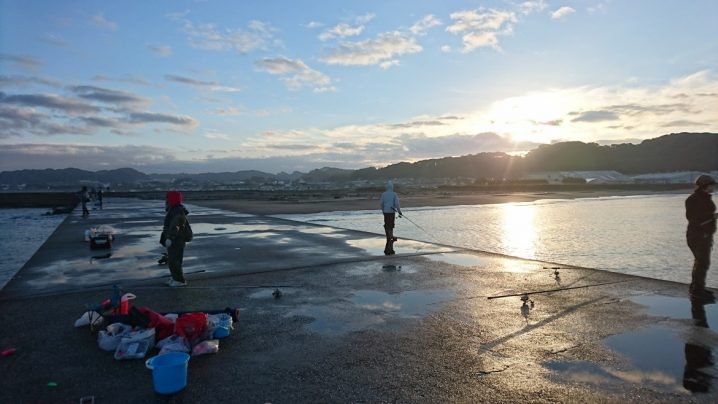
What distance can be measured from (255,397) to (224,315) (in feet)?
7.33

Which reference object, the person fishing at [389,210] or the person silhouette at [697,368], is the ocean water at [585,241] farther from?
the person silhouette at [697,368]

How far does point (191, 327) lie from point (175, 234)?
12.6 feet

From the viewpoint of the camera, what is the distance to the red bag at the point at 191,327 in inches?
224

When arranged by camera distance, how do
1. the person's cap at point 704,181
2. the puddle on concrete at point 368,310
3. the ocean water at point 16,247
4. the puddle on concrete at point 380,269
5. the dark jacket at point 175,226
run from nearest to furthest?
the puddle on concrete at point 368,310 → the person's cap at point 704,181 → the dark jacket at point 175,226 → the puddle on concrete at point 380,269 → the ocean water at point 16,247

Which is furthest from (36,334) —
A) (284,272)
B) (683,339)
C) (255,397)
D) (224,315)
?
(683,339)

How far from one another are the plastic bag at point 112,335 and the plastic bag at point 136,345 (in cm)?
15

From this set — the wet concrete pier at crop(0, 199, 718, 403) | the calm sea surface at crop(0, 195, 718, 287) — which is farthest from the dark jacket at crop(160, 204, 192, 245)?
the calm sea surface at crop(0, 195, 718, 287)

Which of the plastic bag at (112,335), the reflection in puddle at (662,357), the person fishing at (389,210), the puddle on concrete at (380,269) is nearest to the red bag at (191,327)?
the plastic bag at (112,335)

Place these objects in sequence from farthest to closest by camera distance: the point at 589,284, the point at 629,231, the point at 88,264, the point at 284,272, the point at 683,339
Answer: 1. the point at 629,231
2. the point at 88,264
3. the point at 284,272
4. the point at 589,284
5. the point at 683,339

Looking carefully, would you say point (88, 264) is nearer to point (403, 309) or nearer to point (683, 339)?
point (403, 309)

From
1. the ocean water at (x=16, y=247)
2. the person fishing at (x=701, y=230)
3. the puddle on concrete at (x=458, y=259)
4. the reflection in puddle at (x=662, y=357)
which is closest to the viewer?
the reflection in puddle at (x=662, y=357)

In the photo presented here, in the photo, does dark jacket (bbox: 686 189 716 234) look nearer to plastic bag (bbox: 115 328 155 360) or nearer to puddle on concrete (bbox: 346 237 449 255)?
puddle on concrete (bbox: 346 237 449 255)

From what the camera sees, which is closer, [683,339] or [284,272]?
[683,339]

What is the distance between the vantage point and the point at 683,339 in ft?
19.8
